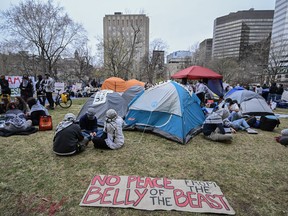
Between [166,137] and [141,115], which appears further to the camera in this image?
[141,115]

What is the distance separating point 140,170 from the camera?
10.5ft

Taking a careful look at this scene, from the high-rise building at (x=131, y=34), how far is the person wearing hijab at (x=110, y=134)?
23003 millimetres

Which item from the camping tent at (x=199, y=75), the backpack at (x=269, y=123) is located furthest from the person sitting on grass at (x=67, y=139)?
the camping tent at (x=199, y=75)

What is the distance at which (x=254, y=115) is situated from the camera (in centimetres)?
680

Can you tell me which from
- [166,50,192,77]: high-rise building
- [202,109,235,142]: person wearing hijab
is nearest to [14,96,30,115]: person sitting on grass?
[202,109,235,142]: person wearing hijab

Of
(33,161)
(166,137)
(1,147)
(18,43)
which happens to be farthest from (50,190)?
(18,43)

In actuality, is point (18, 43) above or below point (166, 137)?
above

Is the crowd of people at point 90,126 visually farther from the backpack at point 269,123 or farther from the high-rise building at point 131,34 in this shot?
the high-rise building at point 131,34

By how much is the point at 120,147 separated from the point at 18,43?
22.4m

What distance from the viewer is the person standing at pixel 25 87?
8078 mm

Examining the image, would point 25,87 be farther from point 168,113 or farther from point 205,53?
point 205,53

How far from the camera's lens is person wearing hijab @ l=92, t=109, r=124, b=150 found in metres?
3.97

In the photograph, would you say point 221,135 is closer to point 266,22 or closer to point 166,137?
point 166,137

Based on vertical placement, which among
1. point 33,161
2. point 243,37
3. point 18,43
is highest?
point 243,37
